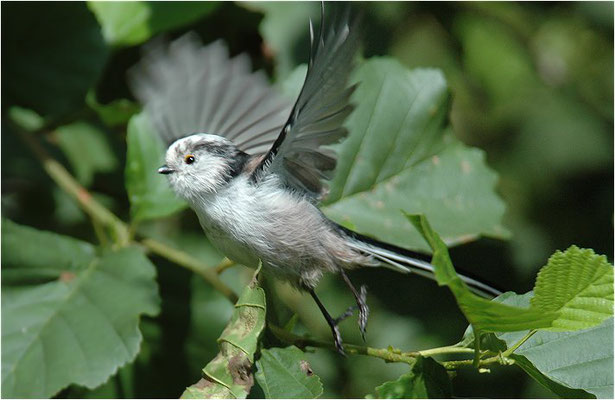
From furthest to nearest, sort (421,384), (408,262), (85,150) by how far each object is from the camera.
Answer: (85,150) → (408,262) → (421,384)

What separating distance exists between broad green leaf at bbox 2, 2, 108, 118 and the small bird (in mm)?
279

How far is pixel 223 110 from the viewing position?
2613 millimetres

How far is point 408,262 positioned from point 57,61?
156 cm

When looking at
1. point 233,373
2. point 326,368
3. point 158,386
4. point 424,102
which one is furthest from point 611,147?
point 233,373

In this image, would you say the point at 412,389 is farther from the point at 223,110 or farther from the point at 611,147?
the point at 611,147

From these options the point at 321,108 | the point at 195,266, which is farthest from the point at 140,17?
the point at 321,108

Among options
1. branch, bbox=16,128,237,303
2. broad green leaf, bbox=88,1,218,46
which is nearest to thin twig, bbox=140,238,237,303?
branch, bbox=16,128,237,303

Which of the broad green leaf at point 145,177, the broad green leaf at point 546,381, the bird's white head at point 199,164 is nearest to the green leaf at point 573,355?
the broad green leaf at point 546,381

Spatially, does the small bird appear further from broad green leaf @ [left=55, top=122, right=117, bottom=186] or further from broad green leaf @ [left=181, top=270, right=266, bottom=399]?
broad green leaf @ [left=55, top=122, right=117, bottom=186]

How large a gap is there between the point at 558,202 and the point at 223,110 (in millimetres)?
1911

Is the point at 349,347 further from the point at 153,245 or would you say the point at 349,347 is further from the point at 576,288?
the point at 153,245

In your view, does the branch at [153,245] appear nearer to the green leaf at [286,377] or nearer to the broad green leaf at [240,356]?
the green leaf at [286,377]

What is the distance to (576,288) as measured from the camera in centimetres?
163

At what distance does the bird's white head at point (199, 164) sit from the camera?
2393 mm
